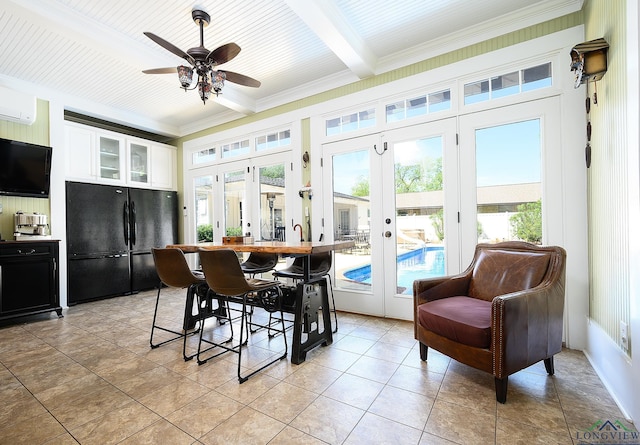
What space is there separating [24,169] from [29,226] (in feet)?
2.46

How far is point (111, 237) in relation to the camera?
4836 mm

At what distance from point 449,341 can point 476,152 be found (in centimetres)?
196

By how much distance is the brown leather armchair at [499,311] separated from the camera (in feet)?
5.94

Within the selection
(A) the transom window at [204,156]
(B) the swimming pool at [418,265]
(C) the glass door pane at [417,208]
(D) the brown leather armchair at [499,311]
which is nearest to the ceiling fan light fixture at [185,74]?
(C) the glass door pane at [417,208]

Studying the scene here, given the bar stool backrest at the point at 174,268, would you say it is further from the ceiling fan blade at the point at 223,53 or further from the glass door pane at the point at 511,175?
the glass door pane at the point at 511,175

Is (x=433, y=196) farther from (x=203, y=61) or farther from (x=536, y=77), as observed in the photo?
(x=203, y=61)

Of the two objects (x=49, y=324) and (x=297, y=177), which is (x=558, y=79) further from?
(x=49, y=324)

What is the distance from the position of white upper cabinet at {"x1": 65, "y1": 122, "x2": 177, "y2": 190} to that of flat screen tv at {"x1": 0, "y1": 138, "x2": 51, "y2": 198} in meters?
0.41

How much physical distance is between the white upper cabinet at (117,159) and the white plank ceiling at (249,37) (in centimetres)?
59

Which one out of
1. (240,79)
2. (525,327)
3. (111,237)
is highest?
(240,79)

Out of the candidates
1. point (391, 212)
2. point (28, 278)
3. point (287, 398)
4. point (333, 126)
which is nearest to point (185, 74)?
point (333, 126)

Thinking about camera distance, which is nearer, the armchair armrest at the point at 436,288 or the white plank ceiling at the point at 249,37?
the armchair armrest at the point at 436,288

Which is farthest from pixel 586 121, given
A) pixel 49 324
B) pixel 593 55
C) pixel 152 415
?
pixel 49 324

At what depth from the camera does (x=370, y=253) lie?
12.3 feet
